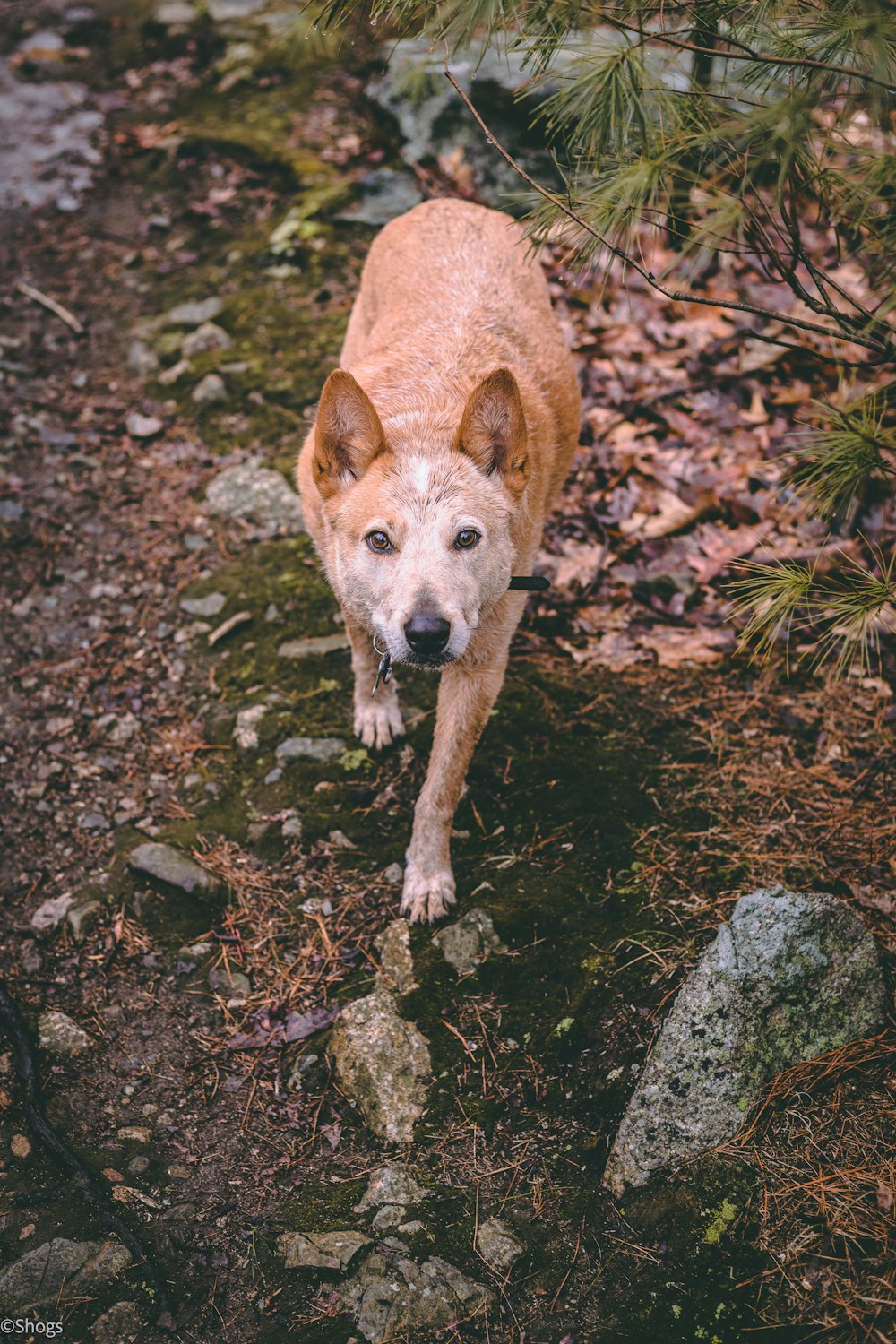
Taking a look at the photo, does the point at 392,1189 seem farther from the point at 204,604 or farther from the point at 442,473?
the point at 204,604

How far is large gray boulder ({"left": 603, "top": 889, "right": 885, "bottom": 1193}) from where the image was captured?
3.07m

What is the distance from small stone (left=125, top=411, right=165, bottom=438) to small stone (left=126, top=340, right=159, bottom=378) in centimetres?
53

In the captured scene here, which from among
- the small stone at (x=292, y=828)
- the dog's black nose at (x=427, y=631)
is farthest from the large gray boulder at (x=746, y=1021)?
the small stone at (x=292, y=828)

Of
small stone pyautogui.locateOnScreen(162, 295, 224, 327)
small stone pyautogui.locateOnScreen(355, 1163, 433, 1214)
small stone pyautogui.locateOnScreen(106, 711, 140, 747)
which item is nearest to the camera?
small stone pyautogui.locateOnScreen(355, 1163, 433, 1214)

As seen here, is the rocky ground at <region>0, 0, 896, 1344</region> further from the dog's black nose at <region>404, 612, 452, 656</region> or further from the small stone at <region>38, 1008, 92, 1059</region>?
the dog's black nose at <region>404, 612, 452, 656</region>

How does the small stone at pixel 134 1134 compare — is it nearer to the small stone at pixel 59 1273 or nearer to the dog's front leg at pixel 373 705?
the small stone at pixel 59 1273

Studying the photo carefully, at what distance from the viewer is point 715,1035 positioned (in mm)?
3141

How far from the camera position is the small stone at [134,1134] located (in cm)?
339

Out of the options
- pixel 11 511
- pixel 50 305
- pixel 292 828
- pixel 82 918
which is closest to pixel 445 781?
pixel 292 828

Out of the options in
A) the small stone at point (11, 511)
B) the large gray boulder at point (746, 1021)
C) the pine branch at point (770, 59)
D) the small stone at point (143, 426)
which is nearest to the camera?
the pine branch at point (770, 59)

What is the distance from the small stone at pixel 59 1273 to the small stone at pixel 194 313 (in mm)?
6465

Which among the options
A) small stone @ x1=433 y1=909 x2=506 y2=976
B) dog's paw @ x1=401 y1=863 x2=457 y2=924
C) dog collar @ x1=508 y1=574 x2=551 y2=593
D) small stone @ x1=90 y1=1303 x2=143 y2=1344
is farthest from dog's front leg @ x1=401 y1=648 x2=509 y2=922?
small stone @ x1=90 y1=1303 x2=143 y2=1344

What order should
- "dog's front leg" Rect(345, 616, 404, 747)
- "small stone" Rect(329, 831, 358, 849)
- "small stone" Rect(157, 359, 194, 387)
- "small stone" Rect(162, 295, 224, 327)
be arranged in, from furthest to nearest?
"small stone" Rect(162, 295, 224, 327) → "small stone" Rect(157, 359, 194, 387) → "dog's front leg" Rect(345, 616, 404, 747) → "small stone" Rect(329, 831, 358, 849)

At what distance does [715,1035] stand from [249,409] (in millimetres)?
5376
